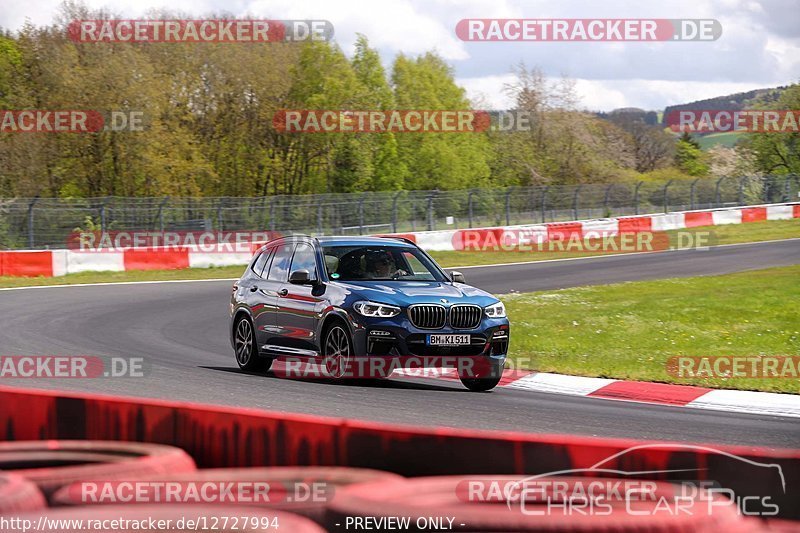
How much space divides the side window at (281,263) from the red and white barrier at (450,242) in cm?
1681

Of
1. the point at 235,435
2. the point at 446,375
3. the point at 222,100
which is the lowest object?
the point at 446,375

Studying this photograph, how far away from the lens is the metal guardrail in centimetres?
3089

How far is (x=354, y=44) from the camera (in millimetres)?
67062

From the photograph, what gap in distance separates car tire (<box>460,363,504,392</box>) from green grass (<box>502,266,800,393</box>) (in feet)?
5.56

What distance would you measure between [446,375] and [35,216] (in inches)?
794

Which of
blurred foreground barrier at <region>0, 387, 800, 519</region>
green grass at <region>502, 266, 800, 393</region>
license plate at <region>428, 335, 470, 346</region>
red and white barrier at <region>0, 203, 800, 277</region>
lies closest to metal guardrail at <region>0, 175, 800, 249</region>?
red and white barrier at <region>0, 203, 800, 277</region>

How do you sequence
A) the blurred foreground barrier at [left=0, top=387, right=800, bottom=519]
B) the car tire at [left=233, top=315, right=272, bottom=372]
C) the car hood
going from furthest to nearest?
the car tire at [left=233, top=315, right=272, bottom=372] → the car hood → the blurred foreground barrier at [left=0, top=387, right=800, bottom=519]

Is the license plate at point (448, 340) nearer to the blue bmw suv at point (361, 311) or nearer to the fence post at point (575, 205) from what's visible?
the blue bmw suv at point (361, 311)

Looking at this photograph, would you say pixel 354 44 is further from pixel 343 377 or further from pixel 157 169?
pixel 343 377

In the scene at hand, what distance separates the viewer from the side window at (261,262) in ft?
44.1

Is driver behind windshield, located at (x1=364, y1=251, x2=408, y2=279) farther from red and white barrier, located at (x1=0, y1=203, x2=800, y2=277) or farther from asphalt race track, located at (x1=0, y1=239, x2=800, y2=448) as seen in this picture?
red and white barrier, located at (x1=0, y1=203, x2=800, y2=277)

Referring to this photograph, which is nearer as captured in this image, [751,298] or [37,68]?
[751,298]

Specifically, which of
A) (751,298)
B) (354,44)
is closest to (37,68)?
(354,44)

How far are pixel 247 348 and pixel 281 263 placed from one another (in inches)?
42.9
